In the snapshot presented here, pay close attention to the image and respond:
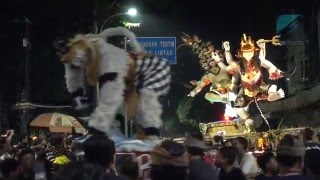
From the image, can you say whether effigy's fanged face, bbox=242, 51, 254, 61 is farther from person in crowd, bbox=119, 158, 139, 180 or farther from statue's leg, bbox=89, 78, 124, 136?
person in crowd, bbox=119, 158, 139, 180

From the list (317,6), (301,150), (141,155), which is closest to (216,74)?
(317,6)

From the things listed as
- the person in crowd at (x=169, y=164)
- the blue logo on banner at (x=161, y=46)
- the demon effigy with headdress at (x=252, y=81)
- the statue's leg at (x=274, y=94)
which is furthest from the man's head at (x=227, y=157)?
the statue's leg at (x=274, y=94)

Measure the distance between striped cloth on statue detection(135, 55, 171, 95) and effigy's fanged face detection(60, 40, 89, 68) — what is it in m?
0.80

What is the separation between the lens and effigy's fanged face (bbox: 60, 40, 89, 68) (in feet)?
30.8

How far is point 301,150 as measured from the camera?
553cm

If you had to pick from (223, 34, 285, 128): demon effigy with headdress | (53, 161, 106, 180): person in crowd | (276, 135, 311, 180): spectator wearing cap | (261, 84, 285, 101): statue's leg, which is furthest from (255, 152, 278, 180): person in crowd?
(261, 84, 285, 101): statue's leg

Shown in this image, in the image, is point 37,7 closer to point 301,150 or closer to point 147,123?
point 147,123

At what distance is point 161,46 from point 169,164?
12341 millimetres

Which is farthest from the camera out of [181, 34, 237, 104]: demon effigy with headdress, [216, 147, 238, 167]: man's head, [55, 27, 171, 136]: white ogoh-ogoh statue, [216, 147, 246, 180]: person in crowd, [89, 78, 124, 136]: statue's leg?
[181, 34, 237, 104]: demon effigy with headdress

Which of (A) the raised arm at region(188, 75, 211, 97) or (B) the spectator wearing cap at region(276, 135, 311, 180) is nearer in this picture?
(B) the spectator wearing cap at region(276, 135, 311, 180)

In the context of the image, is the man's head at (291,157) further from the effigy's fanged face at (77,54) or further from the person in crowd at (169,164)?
the effigy's fanged face at (77,54)

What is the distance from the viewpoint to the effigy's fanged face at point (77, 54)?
939 cm

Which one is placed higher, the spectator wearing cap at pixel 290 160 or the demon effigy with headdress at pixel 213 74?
the demon effigy with headdress at pixel 213 74

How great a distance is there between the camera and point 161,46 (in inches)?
688
